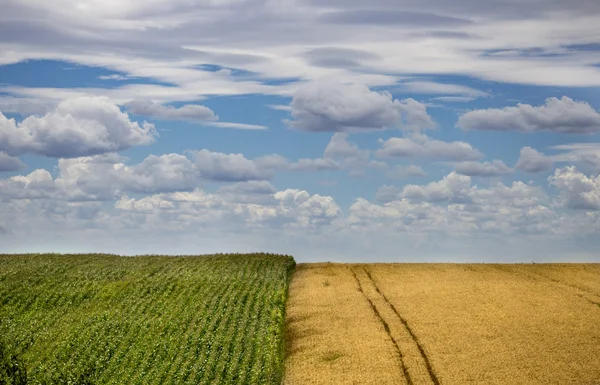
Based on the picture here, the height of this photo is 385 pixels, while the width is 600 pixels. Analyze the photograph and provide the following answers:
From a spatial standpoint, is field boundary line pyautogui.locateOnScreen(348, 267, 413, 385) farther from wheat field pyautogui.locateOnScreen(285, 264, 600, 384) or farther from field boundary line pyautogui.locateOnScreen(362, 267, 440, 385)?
field boundary line pyautogui.locateOnScreen(362, 267, 440, 385)

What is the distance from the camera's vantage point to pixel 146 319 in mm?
46156

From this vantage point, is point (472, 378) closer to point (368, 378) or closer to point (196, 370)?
point (368, 378)

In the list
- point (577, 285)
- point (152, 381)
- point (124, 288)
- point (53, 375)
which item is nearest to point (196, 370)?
point (152, 381)

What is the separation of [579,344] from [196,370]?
2057 cm

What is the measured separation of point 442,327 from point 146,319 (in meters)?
18.7

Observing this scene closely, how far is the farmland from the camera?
37.5m

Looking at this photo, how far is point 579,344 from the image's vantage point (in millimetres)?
38781

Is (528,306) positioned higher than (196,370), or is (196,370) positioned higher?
(528,306)

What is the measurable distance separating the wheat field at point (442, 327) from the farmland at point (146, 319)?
239cm

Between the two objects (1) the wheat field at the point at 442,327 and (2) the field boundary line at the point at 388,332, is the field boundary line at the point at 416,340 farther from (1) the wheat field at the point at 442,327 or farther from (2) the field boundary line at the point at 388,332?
(2) the field boundary line at the point at 388,332

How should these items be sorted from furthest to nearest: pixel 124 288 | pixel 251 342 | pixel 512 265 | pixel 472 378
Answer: pixel 512 265, pixel 124 288, pixel 251 342, pixel 472 378

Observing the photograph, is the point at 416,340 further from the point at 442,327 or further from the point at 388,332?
the point at 442,327

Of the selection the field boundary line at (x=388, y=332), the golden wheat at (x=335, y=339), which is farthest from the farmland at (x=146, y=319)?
the field boundary line at (x=388, y=332)

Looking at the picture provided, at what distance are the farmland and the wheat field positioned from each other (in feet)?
7.83
